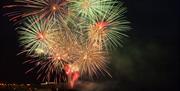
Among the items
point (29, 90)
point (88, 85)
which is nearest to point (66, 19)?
point (29, 90)

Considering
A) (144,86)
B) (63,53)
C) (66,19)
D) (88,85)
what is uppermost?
(66,19)

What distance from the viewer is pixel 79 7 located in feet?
75.8

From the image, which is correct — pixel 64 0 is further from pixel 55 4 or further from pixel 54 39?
pixel 54 39

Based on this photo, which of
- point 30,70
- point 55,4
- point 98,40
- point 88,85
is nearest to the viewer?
point 55,4

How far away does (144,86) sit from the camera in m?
53.2

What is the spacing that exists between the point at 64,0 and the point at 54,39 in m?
3.09

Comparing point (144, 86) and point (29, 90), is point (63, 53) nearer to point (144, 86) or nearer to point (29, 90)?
point (29, 90)

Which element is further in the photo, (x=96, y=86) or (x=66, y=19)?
(x=96, y=86)

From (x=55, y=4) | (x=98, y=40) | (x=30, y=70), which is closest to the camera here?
(x=55, y=4)

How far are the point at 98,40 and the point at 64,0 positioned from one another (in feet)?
12.3

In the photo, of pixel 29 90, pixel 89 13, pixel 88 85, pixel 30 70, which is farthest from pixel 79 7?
pixel 30 70

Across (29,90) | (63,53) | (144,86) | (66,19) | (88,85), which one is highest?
(66,19)

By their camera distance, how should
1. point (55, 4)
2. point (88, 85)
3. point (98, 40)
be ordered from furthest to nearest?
point (88, 85) → point (98, 40) → point (55, 4)

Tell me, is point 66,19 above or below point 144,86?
above
